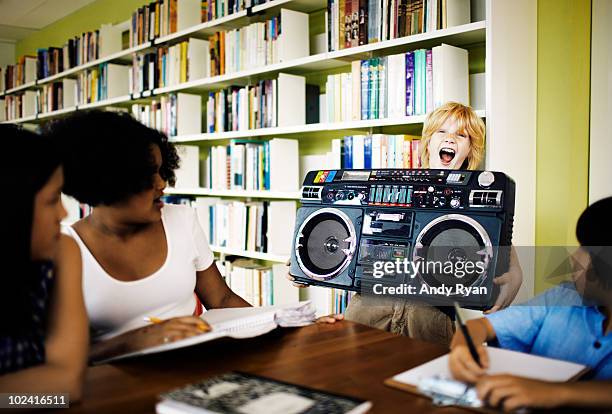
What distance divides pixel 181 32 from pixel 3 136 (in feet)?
8.92

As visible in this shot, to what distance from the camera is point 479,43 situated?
2287mm

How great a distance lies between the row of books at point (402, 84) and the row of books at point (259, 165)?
1.46 ft

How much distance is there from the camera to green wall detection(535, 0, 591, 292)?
2139 mm

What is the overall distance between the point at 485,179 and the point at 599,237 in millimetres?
509

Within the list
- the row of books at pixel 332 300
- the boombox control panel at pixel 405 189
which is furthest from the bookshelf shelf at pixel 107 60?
the boombox control panel at pixel 405 189

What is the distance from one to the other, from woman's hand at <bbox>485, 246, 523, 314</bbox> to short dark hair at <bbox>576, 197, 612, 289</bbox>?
0.42 meters

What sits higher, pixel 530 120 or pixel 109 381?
pixel 530 120

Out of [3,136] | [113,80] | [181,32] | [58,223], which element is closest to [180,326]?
[58,223]

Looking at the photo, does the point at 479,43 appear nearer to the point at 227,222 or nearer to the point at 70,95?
the point at 227,222

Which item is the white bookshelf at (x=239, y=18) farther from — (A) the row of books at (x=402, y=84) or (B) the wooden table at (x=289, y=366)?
(B) the wooden table at (x=289, y=366)

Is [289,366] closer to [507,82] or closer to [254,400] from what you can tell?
[254,400]

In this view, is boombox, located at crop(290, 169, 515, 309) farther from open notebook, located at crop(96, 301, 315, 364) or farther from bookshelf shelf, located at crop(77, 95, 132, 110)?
bookshelf shelf, located at crop(77, 95, 132, 110)

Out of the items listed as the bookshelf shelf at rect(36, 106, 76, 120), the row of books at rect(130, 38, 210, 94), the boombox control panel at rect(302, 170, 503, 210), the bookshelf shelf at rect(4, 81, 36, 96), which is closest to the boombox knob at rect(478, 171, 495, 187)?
the boombox control panel at rect(302, 170, 503, 210)

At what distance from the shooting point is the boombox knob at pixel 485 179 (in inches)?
60.8
